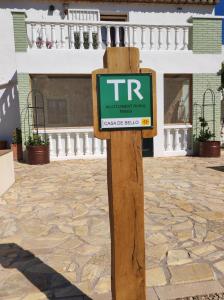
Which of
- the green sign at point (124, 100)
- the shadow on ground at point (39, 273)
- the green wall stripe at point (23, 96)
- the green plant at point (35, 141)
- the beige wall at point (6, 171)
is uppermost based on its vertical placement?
Result: the green wall stripe at point (23, 96)

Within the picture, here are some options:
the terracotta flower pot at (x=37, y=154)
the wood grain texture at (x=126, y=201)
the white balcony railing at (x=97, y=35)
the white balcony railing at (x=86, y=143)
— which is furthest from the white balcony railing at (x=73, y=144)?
the wood grain texture at (x=126, y=201)

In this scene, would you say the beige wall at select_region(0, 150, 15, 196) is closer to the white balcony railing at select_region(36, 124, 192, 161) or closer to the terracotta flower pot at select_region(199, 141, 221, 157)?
the white balcony railing at select_region(36, 124, 192, 161)

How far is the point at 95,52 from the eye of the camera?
29.3ft

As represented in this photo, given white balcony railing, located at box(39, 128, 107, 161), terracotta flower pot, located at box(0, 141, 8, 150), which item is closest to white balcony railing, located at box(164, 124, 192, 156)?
white balcony railing, located at box(39, 128, 107, 161)

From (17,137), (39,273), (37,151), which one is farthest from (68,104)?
(39,273)

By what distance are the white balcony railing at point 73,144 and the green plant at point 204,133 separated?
3302 mm

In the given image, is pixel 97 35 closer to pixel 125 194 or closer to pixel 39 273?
pixel 39 273

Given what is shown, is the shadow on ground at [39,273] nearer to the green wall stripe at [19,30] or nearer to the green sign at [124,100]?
the green sign at [124,100]

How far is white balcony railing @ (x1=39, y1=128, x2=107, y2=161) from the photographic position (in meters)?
9.23

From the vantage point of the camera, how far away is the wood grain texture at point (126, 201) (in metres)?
1.85

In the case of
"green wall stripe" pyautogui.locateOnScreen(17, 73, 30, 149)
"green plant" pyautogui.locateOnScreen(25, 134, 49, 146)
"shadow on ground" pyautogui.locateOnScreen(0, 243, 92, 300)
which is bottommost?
"shadow on ground" pyautogui.locateOnScreen(0, 243, 92, 300)

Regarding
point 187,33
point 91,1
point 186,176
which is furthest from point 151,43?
point 186,176

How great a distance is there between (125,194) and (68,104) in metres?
12.6

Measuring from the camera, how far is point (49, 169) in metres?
7.92
